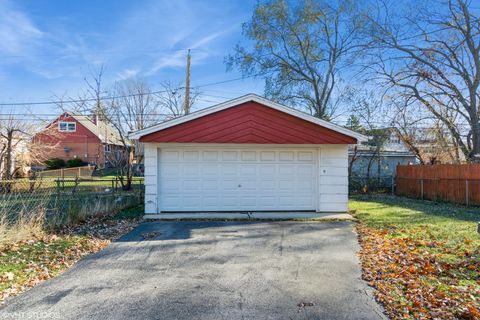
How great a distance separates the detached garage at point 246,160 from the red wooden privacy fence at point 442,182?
6020mm

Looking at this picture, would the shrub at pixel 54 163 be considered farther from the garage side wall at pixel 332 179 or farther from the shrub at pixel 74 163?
the garage side wall at pixel 332 179

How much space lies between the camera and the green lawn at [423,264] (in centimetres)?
390

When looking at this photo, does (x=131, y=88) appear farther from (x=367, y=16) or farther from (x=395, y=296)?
(x=395, y=296)

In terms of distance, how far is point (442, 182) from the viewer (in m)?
14.8

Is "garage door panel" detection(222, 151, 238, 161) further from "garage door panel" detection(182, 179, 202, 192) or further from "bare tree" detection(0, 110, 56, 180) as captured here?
"bare tree" detection(0, 110, 56, 180)

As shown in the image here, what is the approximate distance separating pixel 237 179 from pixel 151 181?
2739 mm

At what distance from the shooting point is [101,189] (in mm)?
18594

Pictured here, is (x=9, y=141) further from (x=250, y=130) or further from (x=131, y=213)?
(x=250, y=130)

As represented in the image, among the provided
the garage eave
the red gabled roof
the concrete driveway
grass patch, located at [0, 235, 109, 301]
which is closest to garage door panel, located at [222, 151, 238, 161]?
the red gabled roof

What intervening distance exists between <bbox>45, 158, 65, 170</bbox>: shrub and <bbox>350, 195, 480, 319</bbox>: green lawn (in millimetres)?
31337

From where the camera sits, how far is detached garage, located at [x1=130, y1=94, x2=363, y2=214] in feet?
34.3

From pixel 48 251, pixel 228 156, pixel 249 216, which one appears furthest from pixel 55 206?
pixel 249 216

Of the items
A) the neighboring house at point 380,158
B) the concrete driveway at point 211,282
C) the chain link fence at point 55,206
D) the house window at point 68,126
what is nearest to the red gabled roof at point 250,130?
the chain link fence at point 55,206

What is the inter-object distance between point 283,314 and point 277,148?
760 centimetres
